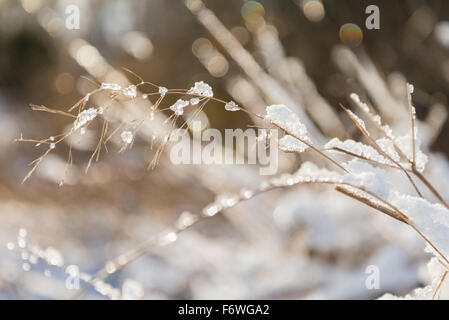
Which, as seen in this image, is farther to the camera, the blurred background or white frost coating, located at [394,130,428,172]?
the blurred background

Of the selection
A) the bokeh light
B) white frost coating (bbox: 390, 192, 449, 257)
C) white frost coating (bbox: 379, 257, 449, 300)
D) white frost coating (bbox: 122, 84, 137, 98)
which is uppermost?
the bokeh light

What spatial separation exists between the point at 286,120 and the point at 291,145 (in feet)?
0.06

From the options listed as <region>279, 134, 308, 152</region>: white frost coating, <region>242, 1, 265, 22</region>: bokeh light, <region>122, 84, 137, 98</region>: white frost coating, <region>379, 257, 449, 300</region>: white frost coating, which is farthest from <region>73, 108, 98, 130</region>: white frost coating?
<region>242, 1, 265, 22</region>: bokeh light

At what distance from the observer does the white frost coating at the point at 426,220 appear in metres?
0.29

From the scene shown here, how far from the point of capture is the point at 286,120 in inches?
12.2

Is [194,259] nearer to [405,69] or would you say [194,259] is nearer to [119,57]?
[405,69]

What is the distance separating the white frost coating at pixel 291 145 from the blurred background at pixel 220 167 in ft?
0.77

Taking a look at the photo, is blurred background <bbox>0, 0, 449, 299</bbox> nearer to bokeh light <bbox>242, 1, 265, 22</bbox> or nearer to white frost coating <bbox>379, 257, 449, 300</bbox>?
bokeh light <bbox>242, 1, 265, 22</bbox>

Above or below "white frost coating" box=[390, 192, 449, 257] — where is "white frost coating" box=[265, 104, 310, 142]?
above

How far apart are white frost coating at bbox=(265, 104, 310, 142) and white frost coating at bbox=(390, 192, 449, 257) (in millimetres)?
78

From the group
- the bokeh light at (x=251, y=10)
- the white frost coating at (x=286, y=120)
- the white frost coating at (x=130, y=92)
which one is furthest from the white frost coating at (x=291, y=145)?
the bokeh light at (x=251, y=10)

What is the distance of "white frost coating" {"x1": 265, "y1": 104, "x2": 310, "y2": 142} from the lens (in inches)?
12.0

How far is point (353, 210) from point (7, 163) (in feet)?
7.89
